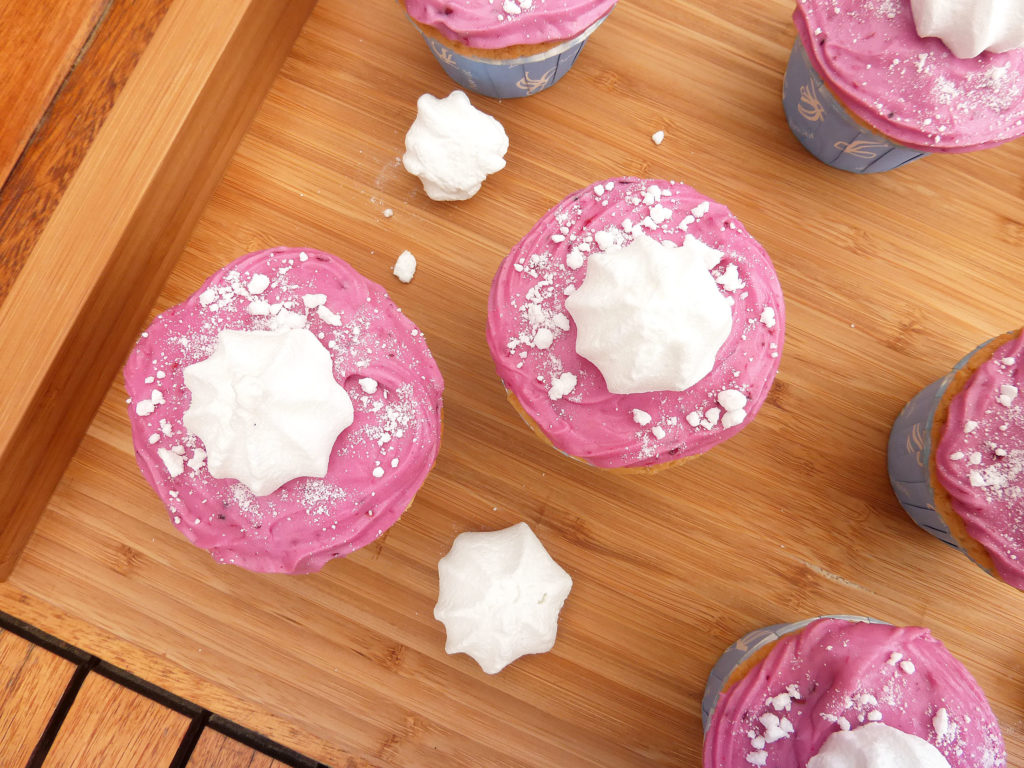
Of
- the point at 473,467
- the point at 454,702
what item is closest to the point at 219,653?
the point at 454,702

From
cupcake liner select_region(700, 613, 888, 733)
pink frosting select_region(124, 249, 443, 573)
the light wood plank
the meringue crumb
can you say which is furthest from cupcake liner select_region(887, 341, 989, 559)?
the light wood plank

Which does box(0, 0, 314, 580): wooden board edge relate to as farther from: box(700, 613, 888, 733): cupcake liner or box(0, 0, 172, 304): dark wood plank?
box(700, 613, 888, 733): cupcake liner

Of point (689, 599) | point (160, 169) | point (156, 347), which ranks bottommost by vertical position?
point (689, 599)

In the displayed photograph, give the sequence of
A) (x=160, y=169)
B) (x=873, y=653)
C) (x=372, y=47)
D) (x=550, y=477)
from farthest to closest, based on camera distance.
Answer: (x=372, y=47)
(x=550, y=477)
(x=160, y=169)
(x=873, y=653)

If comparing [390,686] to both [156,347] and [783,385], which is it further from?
[783,385]

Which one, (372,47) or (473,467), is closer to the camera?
(473,467)

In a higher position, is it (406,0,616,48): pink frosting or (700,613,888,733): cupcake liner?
(406,0,616,48): pink frosting

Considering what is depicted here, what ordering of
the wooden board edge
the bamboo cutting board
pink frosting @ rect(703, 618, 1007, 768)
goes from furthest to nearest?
the bamboo cutting board, the wooden board edge, pink frosting @ rect(703, 618, 1007, 768)
